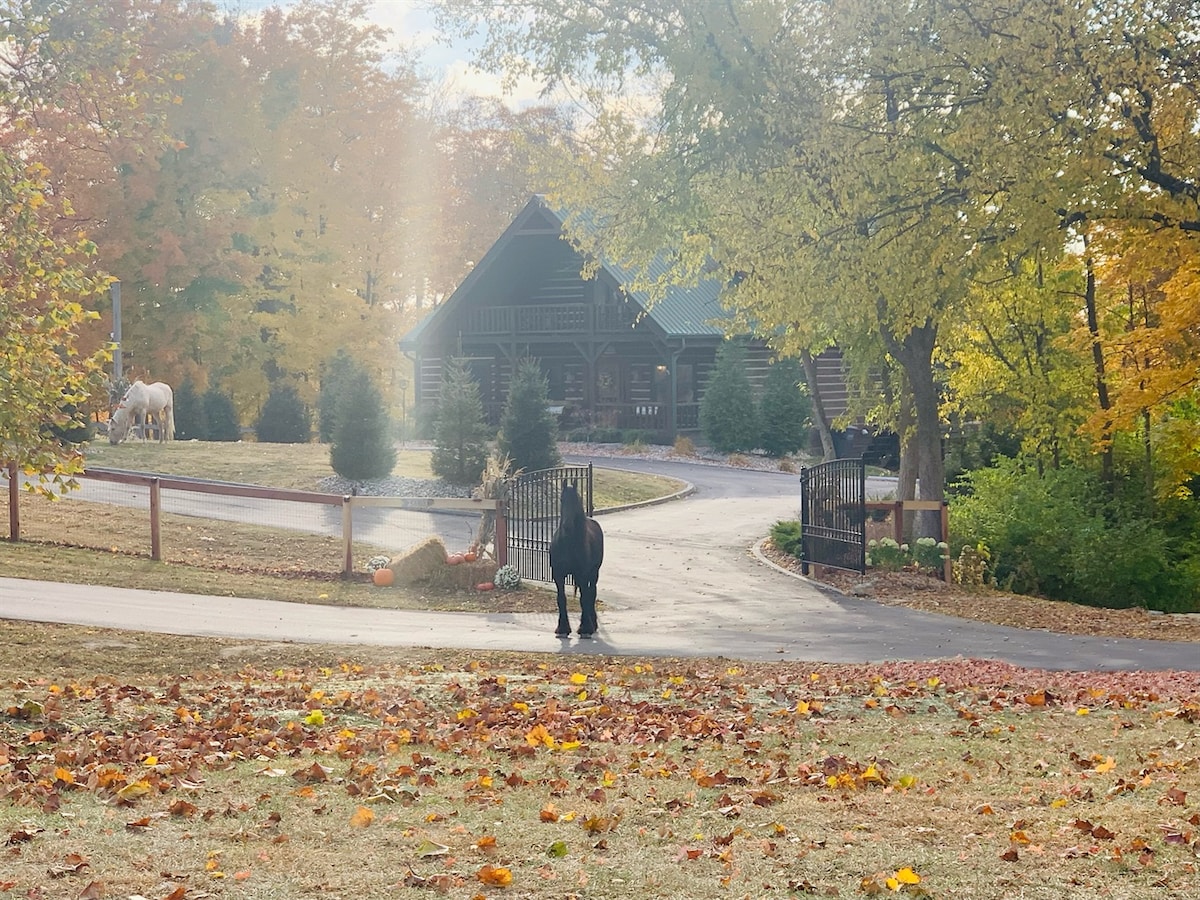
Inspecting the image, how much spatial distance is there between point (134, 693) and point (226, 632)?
15.3 ft

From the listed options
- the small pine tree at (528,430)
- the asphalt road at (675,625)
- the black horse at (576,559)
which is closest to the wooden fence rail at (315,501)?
the asphalt road at (675,625)

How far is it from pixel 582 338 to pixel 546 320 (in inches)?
56.8

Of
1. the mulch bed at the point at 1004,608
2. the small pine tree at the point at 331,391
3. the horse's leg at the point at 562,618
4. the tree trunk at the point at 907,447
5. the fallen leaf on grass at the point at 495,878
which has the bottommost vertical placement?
the mulch bed at the point at 1004,608

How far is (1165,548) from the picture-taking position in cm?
2375

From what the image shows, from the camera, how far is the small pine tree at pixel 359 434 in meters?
32.2

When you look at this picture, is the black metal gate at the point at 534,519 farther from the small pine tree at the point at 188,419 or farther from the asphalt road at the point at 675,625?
the small pine tree at the point at 188,419

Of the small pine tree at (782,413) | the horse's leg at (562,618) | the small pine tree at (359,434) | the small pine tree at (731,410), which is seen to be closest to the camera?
the horse's leg at (562,618)

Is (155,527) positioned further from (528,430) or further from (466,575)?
(528,430)

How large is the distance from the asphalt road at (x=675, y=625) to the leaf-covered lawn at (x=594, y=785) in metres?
2.53

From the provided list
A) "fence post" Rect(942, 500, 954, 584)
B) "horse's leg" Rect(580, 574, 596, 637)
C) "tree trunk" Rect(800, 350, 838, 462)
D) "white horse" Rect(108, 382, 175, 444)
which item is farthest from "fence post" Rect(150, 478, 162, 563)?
"white horse" Rect(108, 382, 175, 444)

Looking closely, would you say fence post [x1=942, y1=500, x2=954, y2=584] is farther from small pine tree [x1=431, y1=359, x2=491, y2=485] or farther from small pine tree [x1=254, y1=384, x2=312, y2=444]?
small pine tree [x1=254, y1=384, x2=312, y2=444]

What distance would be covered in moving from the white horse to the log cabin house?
35.5ft

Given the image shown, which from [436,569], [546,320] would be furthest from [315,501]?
[546,320]

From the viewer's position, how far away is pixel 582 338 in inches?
1966
